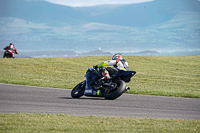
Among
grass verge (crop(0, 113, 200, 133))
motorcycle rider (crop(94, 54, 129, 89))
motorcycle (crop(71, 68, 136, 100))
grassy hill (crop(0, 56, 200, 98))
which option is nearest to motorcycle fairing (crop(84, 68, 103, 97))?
motorcycle (crop(71, 68, 136, 100))

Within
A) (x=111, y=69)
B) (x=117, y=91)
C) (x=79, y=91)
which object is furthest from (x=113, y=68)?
(x=79, y=91)

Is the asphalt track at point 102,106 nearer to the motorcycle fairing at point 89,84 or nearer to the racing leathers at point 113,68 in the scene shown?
the motorcycle fairing at point 89,84

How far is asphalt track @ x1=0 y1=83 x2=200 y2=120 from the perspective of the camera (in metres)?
10.1

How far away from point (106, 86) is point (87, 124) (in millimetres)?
4760

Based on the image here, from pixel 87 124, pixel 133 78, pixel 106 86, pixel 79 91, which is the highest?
pixel 133 78

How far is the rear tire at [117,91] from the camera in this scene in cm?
1228

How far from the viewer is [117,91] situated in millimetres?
12367

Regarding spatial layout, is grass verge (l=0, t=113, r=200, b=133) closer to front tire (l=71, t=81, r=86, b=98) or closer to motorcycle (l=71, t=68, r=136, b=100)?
Answer: motorcycle (l=71, t=68, r=136, b=100)

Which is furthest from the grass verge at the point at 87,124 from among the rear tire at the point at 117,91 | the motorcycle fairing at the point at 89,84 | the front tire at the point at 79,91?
the front tire at the point at 79,91

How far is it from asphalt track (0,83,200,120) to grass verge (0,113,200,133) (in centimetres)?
94

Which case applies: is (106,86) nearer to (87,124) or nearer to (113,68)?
(113,68)

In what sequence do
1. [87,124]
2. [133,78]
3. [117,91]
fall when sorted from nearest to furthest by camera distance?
[87,124], [117,91], [133,78]

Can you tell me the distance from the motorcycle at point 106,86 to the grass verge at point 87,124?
3441mm

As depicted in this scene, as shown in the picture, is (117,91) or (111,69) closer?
Answer: (117,91)
